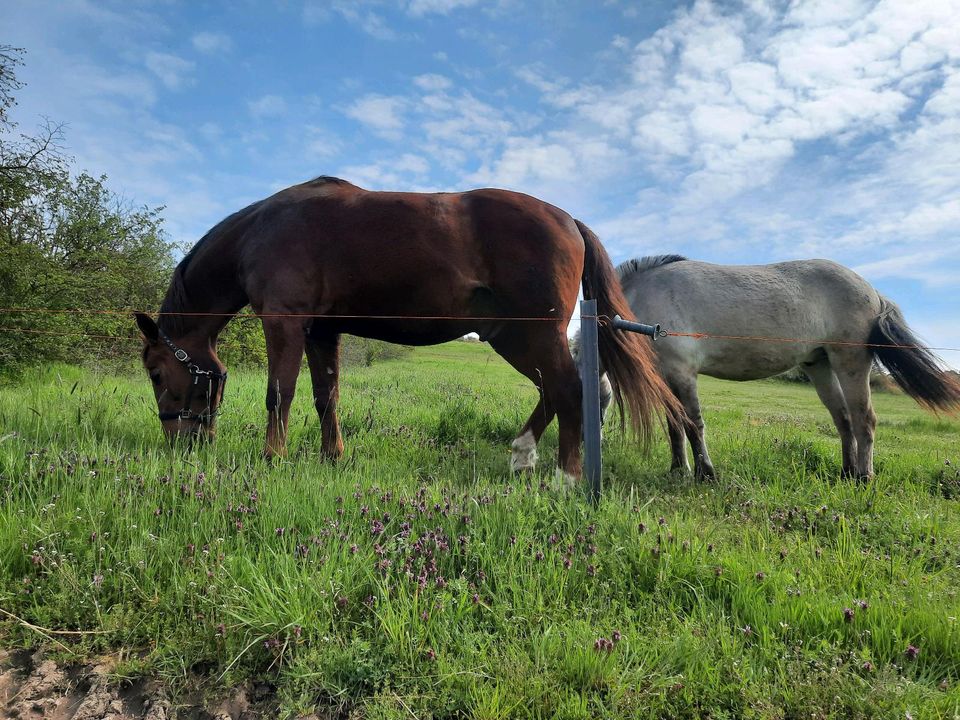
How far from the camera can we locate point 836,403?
19.1 feet

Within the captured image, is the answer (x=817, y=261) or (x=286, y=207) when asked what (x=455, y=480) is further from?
(x=817, y=261)

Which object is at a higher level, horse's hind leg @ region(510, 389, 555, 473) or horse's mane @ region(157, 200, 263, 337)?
horse's mane @ region(157, 200, 263, 337)

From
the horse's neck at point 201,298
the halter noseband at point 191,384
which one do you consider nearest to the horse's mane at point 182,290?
the horse's neck at point 201,298

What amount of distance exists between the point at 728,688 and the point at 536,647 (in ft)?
2.10

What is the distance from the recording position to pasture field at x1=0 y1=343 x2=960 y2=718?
1.75 meters

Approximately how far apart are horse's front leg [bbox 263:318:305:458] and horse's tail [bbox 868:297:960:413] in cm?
558

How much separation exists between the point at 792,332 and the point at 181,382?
594cm

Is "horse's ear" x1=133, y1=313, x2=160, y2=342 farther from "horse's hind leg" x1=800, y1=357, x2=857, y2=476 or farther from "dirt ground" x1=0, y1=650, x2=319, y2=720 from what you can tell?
"horse's hind leg" x1=800, y1=357, x2=857, y2=476

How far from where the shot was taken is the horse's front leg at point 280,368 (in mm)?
3846

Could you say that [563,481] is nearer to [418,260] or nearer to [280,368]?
[418,260]

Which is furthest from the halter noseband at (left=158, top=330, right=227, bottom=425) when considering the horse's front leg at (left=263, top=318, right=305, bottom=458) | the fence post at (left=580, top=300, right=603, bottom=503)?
the fence post at (left=580, top=300, right=603, bottom=503)

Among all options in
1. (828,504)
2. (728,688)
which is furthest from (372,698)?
(828,504)

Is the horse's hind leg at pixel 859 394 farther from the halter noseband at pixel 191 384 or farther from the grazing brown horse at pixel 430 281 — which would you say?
the halter noseband at pixel 191 384

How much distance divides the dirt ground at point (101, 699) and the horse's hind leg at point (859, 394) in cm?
566
